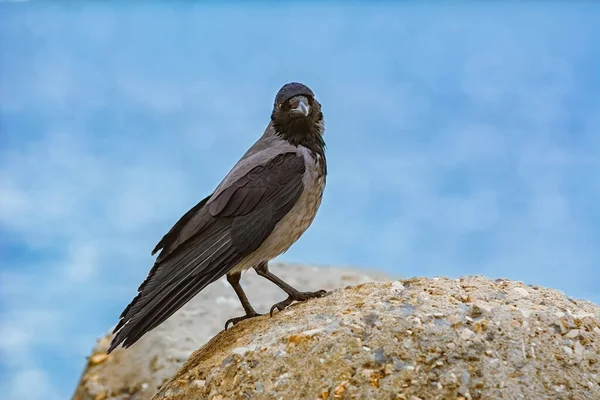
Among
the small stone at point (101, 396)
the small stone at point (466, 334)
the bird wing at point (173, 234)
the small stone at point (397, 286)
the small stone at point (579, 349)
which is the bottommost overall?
the small stone at point (579, 349)

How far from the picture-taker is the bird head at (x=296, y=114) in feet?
16.8

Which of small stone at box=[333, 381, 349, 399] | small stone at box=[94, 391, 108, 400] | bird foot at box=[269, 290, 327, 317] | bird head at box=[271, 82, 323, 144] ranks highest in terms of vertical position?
bird head at box=[271, 82, 323, 144]

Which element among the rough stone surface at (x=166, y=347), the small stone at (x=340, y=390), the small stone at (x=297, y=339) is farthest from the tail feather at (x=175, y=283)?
the rough stone surface at (x=166, y=347)

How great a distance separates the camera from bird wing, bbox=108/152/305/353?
4562 mm

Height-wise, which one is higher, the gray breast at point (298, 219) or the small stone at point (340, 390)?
the gray breast at point (298, 219)

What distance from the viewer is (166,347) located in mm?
7113

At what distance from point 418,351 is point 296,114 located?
1.83m

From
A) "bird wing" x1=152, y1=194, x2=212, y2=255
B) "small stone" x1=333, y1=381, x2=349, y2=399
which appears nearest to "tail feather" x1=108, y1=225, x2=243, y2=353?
"bird wing" x1=152, y1=194, x2=212, y2=255

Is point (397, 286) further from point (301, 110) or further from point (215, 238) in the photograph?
point (301, 110)

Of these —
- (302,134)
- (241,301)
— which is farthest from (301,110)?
(241,301)

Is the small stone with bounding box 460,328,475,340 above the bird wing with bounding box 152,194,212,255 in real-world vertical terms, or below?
below

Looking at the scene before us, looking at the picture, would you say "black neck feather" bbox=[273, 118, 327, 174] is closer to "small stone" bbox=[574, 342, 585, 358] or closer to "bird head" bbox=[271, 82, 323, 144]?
"bird head" bbox=[271, 82, 323, 144]

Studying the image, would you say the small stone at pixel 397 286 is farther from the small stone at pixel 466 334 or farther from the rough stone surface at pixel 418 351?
the small stone at pixel 466 334

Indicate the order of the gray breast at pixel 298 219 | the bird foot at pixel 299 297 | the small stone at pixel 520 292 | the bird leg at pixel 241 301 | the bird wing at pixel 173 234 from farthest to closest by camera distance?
the bird leg at pixel 241 301 → the bird wing at pixel 173 234 → the gray breast at pixel 298 219 → the bird foot at pixel 299 297 → the small stone at pixel 520 292
